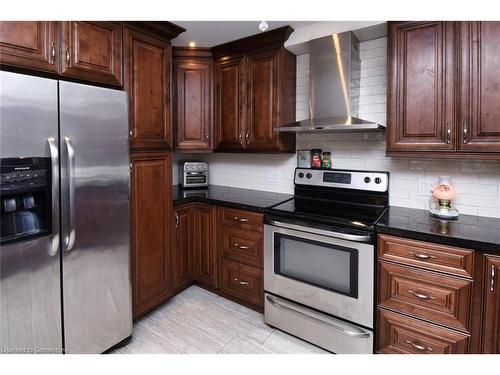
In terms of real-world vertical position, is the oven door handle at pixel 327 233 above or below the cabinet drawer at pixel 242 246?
above

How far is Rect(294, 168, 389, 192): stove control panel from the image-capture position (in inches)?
88.7

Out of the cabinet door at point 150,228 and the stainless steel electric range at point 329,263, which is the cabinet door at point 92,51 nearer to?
the cabinet door at point 150,228

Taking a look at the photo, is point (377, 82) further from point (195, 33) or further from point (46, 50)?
A: point (46, 50)

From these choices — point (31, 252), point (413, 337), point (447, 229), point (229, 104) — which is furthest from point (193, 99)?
point (413, 337)

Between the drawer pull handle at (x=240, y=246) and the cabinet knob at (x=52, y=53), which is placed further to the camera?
the drawer pull handle at (x=240, y=246)

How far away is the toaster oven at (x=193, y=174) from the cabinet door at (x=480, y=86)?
227 centimetres

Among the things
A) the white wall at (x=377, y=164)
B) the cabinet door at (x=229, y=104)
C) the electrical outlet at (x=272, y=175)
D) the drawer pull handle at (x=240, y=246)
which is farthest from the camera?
the electrical outlet at (x=272, y=175)

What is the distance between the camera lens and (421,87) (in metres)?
1.81

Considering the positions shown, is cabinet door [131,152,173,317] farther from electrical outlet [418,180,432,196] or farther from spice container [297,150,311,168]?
electrical outlet [418,180,432,196]

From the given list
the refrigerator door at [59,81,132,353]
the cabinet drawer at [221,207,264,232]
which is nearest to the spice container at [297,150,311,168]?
the cabinet drawer at [221,207,264,232]

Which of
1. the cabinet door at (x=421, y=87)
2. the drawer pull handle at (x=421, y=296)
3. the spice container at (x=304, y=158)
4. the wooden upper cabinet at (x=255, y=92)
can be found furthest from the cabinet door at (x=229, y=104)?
the drawer pull handle at (x=421, y=296)

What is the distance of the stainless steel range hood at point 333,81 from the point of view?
2.16m

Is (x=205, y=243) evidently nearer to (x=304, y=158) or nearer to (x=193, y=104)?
(x=304, y=158)

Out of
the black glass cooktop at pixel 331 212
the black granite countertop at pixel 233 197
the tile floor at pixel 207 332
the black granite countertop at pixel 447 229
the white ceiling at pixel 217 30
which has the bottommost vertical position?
the tile floor at pixel 207 332
